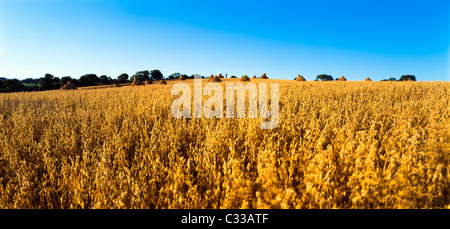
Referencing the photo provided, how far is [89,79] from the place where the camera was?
168 feet

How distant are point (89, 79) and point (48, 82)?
324 inches

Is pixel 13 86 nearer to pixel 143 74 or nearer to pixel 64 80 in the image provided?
pixel 64 80

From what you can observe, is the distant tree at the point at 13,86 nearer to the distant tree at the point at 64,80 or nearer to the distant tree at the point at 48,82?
the distant tree at the point at 48,82

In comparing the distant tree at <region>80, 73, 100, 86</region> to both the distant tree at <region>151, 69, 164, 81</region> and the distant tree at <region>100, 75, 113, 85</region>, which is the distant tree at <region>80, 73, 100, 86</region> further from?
the distant tree at <region>151, 69, 164, 81</region>

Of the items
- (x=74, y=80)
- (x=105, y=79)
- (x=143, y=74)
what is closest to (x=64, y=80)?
(x=74, y=80)

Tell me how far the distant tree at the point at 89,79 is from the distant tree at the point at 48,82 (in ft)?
19.6

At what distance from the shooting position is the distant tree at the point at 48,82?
1743 inches

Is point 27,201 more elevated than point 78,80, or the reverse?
point 78,80
